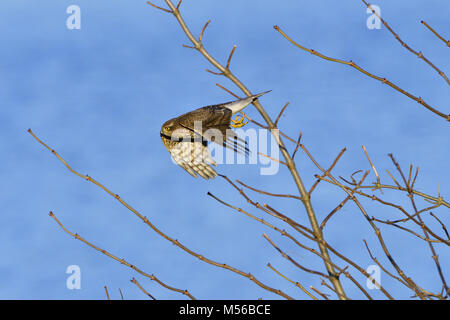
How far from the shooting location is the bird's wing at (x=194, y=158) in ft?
14.9

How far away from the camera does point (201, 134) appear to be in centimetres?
432

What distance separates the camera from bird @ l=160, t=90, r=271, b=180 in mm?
3935

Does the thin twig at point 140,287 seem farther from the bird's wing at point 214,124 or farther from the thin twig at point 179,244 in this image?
the bird's wing at point 214,124

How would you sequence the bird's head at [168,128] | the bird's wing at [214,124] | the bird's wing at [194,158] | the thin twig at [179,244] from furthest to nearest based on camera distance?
the bird's head at [168,128] < the bird's wing at [194,158] < the bird's wing at [214,124] < the thin twig at [179,244]

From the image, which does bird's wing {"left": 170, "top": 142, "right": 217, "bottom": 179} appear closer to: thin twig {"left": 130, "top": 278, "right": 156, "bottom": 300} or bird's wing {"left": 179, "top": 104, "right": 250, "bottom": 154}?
bird's wing {"left": 179, "top": 104, "right": 250, "bottom": 154}

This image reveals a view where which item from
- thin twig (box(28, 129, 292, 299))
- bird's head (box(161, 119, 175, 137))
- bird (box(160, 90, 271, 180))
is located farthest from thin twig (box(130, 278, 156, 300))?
bird's head (box(161, 119, 175, 137))

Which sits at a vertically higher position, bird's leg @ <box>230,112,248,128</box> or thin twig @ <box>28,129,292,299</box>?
bird's leg @ <box>230,112,248,128</box>

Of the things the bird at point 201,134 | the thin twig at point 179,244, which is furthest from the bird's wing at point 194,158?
the thin twig at point 179,244

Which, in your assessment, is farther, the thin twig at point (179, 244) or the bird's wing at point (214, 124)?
the bird's wing at point (214, 124)

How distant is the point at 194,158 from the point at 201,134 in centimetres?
38
